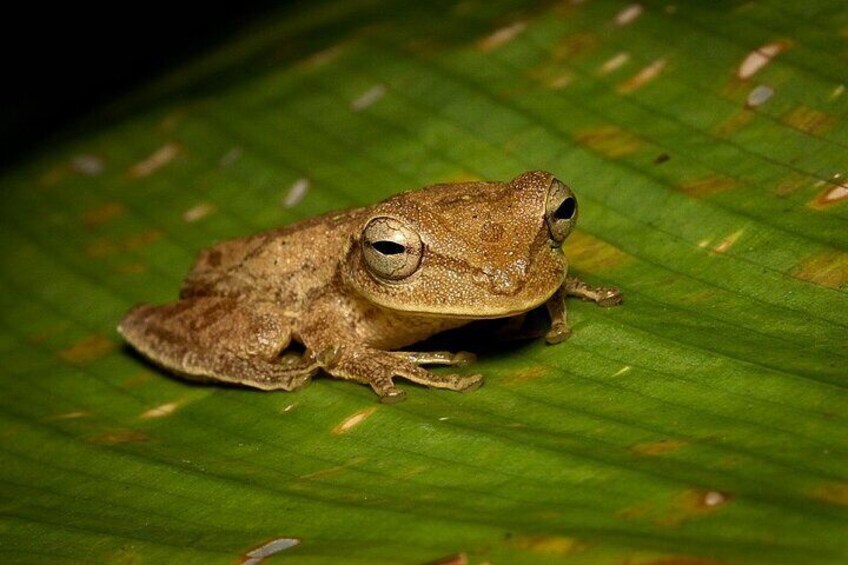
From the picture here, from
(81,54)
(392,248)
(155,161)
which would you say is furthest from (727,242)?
(81,54)

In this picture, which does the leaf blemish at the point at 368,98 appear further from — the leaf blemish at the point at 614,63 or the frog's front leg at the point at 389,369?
the frog's front leg at the point at 389,369

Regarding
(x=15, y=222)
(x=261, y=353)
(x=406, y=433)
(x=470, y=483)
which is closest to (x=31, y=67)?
(x=15, y=222)

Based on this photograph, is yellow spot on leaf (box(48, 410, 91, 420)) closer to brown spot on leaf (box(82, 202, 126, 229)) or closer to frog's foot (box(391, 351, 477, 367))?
frog's foot (box(391, 351, 477, 367))

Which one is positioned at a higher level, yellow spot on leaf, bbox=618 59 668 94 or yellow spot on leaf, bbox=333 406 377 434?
yellow spot on leaf, bbox=618 59 668 94

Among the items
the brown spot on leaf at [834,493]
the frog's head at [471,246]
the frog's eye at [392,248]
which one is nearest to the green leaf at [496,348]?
the brown spot on leaf at [834,493]

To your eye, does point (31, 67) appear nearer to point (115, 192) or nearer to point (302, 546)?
point (115, 192)

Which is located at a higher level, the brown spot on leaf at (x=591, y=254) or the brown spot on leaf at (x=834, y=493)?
the brown spot on leaf at (x=591, y=254)

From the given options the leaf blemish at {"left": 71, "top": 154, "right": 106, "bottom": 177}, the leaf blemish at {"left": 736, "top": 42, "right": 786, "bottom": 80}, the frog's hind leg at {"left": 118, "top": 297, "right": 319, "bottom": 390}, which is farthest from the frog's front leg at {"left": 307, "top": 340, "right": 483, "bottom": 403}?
the leaf blemish at {"left": 71, "top": 154, "right": 106, "bottom": 177}
